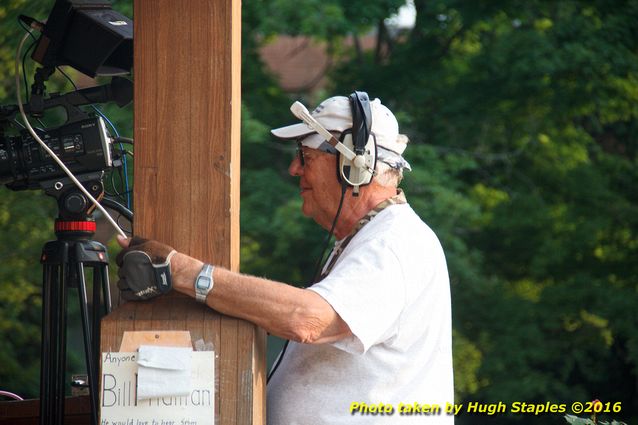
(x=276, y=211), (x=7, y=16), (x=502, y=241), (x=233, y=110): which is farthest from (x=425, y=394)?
(x=502, y=241)

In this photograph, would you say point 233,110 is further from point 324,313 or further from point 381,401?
point 381,401

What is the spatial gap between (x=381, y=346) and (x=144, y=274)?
62cm

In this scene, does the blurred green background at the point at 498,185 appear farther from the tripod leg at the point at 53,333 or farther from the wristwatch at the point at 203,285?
the wristwatch at the point at 203,285

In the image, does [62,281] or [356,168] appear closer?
[356,168]

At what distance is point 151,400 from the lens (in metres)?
2.19

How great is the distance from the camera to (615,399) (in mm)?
10195

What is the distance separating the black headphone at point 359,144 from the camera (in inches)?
99.0

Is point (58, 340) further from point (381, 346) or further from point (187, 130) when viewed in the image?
point (381, 346)

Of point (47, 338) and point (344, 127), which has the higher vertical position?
point (344, 127)

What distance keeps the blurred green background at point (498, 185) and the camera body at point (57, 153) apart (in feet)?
18.0

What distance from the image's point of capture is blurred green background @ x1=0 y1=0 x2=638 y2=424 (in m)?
8.95

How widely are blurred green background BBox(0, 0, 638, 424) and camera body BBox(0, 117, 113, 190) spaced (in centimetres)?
550

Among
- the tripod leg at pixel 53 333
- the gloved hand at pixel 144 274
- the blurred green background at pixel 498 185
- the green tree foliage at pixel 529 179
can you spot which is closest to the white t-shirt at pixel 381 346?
the gloved hand at pixel 144 274

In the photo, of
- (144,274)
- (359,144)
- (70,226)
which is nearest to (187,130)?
(144,274)
